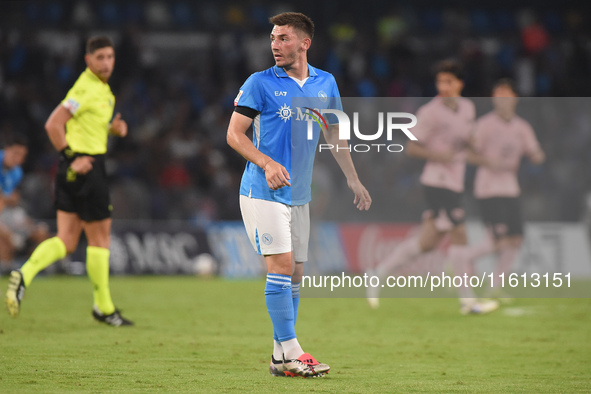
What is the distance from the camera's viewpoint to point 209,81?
1867cm

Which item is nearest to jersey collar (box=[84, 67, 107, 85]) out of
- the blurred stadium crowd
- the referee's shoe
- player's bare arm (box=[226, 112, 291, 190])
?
the referee's shoe

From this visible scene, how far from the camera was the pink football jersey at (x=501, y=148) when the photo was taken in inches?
396

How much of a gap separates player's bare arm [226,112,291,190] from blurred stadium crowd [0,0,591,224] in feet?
34.5

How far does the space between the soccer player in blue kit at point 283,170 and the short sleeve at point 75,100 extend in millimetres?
2722

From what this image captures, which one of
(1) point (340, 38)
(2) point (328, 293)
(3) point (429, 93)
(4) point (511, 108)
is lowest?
(2) point (328, 293)

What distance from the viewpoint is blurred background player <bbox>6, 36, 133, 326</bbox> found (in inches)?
295

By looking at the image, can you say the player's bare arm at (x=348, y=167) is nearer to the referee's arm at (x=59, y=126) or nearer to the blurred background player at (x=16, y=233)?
the referee's arm at (x=59, y=126)

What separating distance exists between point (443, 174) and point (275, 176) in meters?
4.86

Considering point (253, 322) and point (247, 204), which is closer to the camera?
point (247, 204)

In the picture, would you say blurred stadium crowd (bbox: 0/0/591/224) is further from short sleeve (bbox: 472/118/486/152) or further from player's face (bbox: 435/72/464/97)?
player's face (bbox: 435/72/464/97)

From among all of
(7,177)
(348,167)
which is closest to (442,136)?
(348,167)

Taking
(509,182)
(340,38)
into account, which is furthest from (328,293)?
(340,38)

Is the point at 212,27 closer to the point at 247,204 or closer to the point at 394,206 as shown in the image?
the point at 394,206

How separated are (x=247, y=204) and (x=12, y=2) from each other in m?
16.0
